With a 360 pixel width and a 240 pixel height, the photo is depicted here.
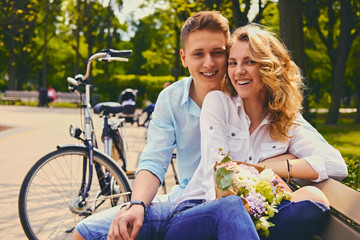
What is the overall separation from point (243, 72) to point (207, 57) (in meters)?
0.28

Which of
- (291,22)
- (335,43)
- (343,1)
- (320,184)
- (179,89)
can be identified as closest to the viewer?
(320,184)

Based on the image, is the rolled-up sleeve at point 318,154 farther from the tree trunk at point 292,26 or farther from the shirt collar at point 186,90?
the tree trunk at point 292,26

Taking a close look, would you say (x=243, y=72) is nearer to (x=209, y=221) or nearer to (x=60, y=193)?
(x=209, y=221)

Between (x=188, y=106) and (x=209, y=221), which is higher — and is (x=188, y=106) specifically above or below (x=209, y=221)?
above

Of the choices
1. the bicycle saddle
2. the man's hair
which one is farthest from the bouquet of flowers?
the bicycle saddle

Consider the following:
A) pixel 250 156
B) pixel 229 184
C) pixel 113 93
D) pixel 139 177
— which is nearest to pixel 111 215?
pixel 139 177

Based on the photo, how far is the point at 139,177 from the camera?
8.62 feet

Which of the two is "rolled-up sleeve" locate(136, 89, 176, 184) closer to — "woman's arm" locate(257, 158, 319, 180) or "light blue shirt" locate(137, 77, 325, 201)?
"light blue shirt" locate(137, 77, 325, 201)

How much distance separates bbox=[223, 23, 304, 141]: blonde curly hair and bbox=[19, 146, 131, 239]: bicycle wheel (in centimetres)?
142

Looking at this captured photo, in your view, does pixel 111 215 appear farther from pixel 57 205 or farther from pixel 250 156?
pixel 57 205

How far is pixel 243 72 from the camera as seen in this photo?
2691mm

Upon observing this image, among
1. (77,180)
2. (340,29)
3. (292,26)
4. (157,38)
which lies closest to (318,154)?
(77,180)

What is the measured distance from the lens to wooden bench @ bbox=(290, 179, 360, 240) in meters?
1.90

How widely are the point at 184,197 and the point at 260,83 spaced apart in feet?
2.63
